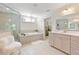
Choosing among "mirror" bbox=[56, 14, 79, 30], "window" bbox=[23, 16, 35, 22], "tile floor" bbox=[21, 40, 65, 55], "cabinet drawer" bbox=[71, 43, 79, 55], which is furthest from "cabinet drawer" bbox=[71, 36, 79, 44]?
"window" bbox=[23, 16, 35, 22]

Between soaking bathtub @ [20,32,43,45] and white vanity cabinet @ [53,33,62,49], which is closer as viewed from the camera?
soaking bathtub @ [20,32,43,45]

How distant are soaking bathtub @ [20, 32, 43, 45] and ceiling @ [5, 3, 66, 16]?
2.07 ft

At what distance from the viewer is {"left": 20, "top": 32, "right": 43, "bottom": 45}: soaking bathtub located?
3126mm

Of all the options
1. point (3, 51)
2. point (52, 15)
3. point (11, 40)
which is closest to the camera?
point (3, 51)

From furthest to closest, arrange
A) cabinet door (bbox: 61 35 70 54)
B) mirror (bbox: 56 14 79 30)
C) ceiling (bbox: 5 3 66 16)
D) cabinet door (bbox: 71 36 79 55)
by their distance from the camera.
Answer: cabinet door (bbox: 61 35 70 54)
mirror (bbox: 56 14 79 30)
cabinet door (bbox: 71 36 79 55)
ceiling (bbox: 5 3 66 16)

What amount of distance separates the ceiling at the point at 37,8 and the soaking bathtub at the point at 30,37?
2.07 ft

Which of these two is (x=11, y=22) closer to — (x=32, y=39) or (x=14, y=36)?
(x=14, y=36)

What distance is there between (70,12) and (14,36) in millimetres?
1828

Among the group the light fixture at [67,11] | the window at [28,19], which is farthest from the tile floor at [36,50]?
the light fixture at [67,11]

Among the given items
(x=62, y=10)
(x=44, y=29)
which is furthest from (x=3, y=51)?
(x=62, y=10)

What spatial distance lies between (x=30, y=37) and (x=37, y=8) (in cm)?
90

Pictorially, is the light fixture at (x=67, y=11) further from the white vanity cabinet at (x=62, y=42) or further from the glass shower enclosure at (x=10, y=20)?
the glass shower enclosure at (x=10, y=20)

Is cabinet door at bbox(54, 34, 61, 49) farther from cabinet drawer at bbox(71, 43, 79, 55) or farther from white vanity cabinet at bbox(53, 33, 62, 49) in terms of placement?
cabinet drawer at bbox(71, 43, 79, 55)

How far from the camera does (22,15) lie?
307 centimetres
